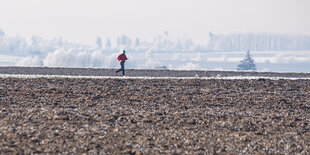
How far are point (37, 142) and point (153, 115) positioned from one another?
465 cm

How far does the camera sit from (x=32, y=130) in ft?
40.1

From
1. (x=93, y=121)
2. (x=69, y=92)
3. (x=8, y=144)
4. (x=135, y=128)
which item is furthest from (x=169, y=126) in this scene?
(x=69, y=92)

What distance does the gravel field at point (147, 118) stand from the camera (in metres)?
11.6

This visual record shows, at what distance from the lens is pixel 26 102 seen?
53.4 feet

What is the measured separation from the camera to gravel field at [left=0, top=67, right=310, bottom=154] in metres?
11.6

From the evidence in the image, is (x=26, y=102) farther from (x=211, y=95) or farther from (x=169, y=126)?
(x=211, y=95)

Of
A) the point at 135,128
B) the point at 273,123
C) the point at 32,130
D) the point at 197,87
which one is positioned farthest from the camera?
the point at 197,87

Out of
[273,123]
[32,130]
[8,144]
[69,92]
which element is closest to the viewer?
[8,144]

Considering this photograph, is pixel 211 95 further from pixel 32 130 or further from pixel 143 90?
pixel 32 130

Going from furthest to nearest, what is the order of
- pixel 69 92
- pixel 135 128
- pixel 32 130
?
pixel 69 92, pixel 135 128, pixel 32 130

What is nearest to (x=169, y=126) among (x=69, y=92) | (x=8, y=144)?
(x=8, y=144)

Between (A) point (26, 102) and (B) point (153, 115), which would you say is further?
(A) point (26, 102)

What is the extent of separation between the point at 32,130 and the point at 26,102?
425 cm

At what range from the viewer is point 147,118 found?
14477mm
